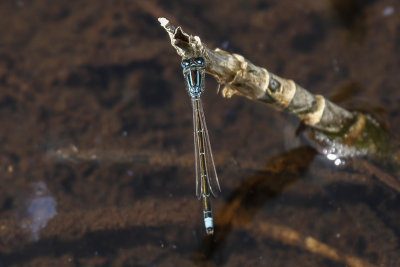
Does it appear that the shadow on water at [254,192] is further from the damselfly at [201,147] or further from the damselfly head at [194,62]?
the damselfly head at [194,62]

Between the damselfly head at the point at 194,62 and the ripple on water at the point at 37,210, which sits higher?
the damselfly head at the point at 194,62

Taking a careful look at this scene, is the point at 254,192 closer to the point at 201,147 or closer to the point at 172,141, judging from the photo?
the point at 201,147

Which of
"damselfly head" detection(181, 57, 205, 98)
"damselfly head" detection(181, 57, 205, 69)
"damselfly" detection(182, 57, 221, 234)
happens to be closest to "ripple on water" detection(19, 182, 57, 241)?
"damselfly" detection(182, 57, 221, 234)

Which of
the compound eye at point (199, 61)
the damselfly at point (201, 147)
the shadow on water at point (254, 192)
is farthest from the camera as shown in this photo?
the shadow on water at point (254, 192)

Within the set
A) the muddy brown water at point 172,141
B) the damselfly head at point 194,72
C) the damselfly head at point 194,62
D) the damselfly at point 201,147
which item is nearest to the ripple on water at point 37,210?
the muddy brown water at point 172,141

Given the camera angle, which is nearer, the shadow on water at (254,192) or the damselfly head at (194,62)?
the damselfly head at (194,62)

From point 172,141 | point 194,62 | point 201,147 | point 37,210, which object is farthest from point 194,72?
point 37,210
